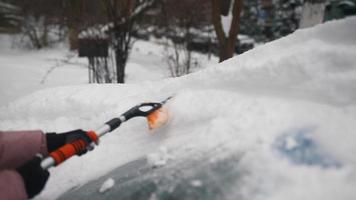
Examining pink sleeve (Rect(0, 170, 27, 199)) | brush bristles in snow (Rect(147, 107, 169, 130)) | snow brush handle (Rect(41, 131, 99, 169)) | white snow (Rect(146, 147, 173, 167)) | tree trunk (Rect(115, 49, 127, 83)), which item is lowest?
tree trunk (Rect(115, 49, 127, 83))

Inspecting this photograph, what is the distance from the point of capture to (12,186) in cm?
158

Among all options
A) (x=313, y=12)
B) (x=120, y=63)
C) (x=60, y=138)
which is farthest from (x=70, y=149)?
(x=313, y=12)

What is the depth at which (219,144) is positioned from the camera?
63.9 inches

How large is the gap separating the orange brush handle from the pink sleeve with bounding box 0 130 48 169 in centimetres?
30

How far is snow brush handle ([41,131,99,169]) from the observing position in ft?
5.37

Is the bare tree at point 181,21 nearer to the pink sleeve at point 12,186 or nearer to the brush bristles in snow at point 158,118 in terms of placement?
the brush bristles in snow at point 158,118

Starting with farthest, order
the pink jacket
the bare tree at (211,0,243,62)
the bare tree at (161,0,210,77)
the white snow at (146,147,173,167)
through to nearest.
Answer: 1. the bare tree at (161,0,210,77)
2. the bare tree at (211,0,243,62)
3. the pink jacket
4. the white snow at (146,147,173,167)

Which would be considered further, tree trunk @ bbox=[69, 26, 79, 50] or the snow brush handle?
tree trunk @ bbox=[69, 26, 79, 50]

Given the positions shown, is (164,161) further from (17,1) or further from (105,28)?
(17,1)

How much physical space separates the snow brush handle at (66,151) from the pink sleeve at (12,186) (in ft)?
0.39

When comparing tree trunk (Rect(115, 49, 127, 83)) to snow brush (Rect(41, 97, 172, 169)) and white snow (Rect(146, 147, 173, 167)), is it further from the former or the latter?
white snow (Rect(146, 147, 173, 167))

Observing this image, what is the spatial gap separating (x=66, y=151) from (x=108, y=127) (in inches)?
11.7

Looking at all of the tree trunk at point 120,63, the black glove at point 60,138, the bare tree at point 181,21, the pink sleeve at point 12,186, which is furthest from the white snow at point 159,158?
the bare tree at point 181,21

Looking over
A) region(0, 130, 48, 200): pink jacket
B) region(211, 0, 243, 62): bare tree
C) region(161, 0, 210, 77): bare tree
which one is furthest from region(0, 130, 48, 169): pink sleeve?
region(161, 0, 210, 77): bare tree
